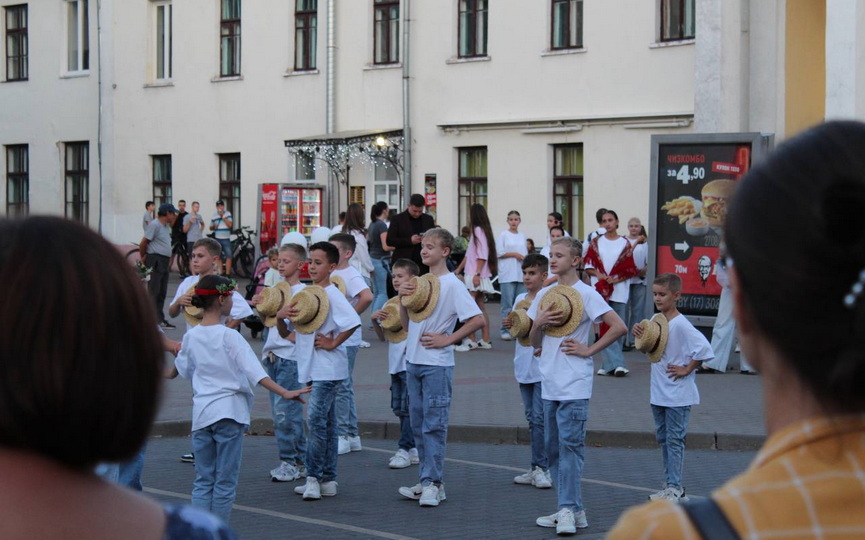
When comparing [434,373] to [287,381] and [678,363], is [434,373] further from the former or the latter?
[678,363]

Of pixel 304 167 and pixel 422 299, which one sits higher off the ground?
pixel 304 167

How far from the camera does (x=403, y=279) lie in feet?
32.4

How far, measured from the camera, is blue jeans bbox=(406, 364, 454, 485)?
29.8 feet

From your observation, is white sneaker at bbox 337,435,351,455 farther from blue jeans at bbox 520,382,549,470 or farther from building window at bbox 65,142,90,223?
building window at bbox 65,142,90,223

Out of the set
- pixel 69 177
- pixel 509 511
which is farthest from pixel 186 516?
pixel 69 177

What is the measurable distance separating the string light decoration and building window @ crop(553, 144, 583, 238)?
4.00 metres

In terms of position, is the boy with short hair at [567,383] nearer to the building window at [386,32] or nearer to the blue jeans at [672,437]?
the blue jeans at [672,437]

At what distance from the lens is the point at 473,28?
98.8 feet

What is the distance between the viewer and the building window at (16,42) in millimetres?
39344

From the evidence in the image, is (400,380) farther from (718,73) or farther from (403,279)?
(718,73)

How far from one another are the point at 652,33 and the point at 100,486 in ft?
85.5

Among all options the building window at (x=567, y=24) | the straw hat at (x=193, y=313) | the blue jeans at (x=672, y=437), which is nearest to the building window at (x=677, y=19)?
the building window at (x=567, y=24)

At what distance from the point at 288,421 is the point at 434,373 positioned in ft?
4.36

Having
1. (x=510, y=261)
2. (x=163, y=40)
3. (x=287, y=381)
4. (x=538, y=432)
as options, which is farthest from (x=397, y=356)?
(x=163, y=40)
